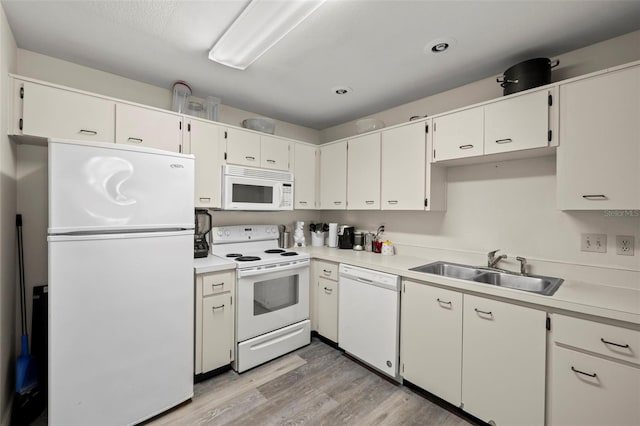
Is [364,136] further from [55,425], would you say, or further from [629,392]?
[55,425]

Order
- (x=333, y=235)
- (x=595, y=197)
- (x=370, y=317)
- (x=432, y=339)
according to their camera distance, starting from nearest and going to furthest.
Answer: (x=595, y=197) → (x=432, y=339) → (x=370, y=317) → (x=333, y=235)

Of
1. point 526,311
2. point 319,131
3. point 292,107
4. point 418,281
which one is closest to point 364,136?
point 292,107

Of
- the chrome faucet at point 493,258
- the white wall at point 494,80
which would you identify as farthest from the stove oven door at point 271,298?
the white wall at point 494,80

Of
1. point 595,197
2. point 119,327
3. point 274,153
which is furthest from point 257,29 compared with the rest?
point 595,197

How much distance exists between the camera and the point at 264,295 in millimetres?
2410

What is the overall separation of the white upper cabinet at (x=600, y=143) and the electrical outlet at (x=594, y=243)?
0.34 metres

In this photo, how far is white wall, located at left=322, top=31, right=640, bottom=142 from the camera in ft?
5.50

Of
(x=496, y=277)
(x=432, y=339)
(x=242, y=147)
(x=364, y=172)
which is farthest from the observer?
(x=364, y=172)

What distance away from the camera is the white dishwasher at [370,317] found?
2.09m

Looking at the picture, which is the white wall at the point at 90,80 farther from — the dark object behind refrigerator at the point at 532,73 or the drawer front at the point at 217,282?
the dark object behind refrigerator at the point at 532,73

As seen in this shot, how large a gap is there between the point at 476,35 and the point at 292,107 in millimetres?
1812

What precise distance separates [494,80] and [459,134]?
59 centimetres

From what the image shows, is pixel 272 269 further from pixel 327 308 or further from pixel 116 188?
pixel 116 188

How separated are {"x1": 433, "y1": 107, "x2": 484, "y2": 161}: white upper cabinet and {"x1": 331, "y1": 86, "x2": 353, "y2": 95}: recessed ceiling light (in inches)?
32.9
